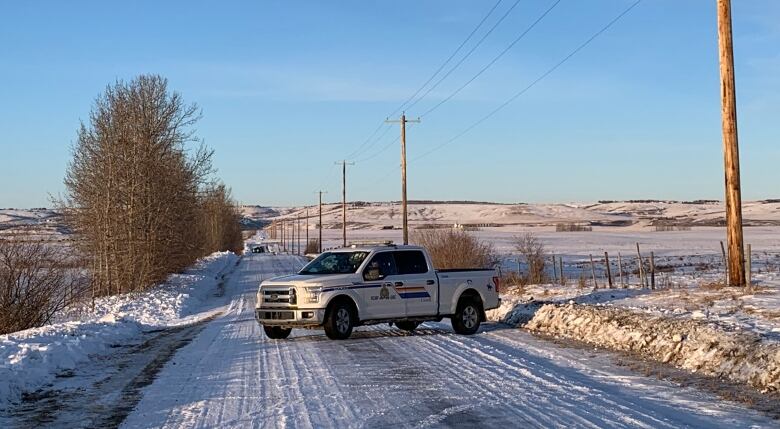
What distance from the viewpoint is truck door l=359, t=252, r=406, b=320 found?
17438mm

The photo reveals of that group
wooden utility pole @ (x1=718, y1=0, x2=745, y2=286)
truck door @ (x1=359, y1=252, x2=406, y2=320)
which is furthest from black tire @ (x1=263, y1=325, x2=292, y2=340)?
wooden utility pole @ (x1=718, y1=0, x2=745, y2=286)

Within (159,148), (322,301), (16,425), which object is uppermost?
(159,148)

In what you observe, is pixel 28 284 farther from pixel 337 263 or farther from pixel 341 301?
pixel 341 301

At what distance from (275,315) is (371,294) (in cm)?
208

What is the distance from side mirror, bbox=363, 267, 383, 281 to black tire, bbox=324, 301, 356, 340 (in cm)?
73

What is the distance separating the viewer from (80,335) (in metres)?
16.6

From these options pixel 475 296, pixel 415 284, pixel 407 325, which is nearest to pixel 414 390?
pixel 415 284

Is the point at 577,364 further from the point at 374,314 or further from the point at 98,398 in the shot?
the point at 98,398

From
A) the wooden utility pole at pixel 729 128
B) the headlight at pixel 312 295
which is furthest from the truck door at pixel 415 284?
the wooden utility pole at pixel 729 128

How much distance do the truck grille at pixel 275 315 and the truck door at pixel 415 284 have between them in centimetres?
245

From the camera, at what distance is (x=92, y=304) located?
97.2ft

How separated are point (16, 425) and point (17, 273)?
431 inches

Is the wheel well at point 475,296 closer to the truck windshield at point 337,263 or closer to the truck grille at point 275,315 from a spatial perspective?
the truck windshield at point 337,263

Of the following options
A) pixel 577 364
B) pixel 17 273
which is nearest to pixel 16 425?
pixel 577 364
